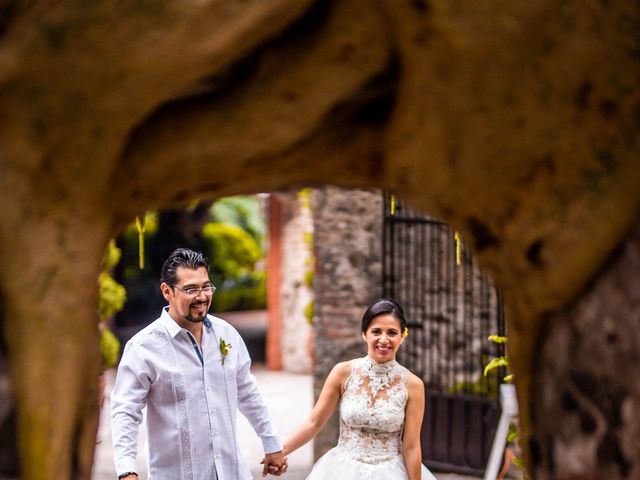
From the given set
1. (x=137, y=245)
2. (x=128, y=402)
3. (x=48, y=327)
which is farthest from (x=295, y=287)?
(x=48, y=327)

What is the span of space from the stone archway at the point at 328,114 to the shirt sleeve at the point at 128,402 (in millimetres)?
2137

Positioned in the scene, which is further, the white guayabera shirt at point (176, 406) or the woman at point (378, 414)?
the woman at point (378, 414)

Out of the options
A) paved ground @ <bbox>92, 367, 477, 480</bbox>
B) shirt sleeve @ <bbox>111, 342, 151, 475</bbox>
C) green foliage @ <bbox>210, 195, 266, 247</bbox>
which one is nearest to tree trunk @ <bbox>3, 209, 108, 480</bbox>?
shirt sleeve @ <bbox>111, 342, 151, 475</bbox>

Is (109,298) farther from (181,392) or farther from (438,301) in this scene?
(181,392)

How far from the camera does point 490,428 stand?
27.1 ft

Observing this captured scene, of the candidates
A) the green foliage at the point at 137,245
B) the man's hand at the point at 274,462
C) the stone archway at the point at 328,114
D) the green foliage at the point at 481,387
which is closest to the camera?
the stone archway at the point at 328,114

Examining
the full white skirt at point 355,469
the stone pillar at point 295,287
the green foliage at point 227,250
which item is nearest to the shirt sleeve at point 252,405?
the full white skirt at point 355,469

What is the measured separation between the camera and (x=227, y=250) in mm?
19859

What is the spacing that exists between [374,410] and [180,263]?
4.10ft

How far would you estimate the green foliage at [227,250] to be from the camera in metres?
19.9

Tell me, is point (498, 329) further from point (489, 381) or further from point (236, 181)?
point (236, 181)

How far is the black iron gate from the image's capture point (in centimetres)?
842

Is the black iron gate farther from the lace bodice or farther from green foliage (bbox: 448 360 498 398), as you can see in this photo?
the lace bodice

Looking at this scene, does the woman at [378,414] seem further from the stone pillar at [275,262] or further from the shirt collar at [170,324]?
the stone pillar at [275,262]
